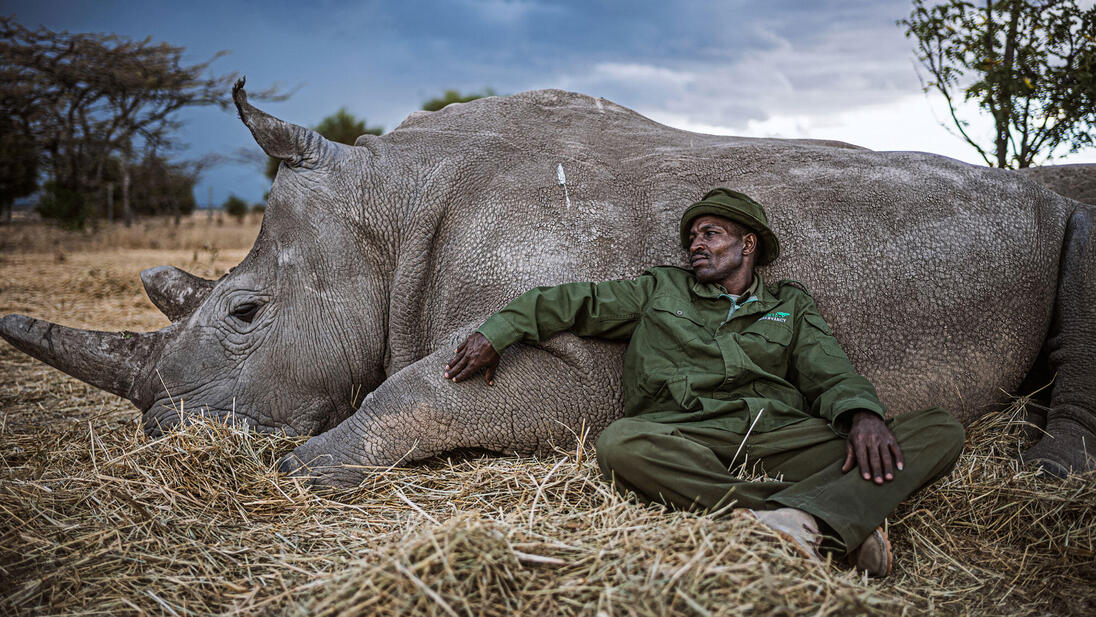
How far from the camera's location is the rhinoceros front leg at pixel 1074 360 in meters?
3.41

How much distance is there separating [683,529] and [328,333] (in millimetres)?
2183

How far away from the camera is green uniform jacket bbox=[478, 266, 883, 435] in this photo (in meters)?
3.10

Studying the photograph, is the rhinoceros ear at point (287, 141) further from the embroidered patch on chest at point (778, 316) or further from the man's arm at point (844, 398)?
the man's arm at point (844, 398)

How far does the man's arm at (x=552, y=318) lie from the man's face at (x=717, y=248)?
0.80ft

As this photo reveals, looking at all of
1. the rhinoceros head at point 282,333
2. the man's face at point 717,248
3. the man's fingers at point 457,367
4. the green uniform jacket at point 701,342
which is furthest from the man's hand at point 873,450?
the rhinoceros head at point 282,333

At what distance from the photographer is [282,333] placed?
3.79 meters

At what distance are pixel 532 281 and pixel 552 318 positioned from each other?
0.96 feet

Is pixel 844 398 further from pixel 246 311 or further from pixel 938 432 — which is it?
pixel 246 311

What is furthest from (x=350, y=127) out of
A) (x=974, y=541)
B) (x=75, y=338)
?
(x=974, y=541)

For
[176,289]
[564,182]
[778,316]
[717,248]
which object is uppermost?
[564,182]

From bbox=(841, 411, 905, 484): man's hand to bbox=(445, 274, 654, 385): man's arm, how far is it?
1.04 m

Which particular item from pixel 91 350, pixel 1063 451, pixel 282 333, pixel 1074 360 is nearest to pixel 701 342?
pixel 1063 451

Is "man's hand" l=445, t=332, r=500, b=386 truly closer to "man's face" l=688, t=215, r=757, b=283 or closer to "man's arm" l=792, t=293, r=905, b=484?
"man's face" l=688, t=215, r=757, b=283

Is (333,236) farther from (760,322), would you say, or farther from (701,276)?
(760,322)
